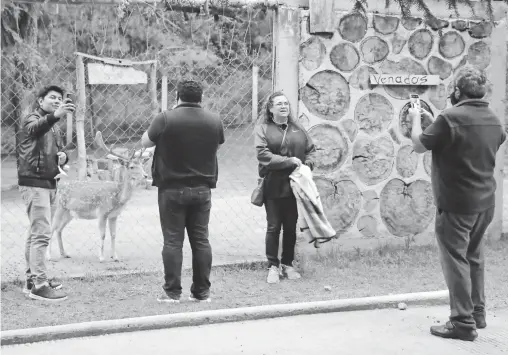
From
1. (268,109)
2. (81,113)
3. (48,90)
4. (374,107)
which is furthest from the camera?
(81,113)

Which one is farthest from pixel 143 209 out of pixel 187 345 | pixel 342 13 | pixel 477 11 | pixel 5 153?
pixel 5 153

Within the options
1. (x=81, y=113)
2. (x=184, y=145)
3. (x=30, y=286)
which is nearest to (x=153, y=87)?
(x=81, y=113)

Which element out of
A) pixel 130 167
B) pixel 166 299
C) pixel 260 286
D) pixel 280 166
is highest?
pixel 280 166

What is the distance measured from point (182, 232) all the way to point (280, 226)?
1.20 metres

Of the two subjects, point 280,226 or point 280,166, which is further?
point 280,226

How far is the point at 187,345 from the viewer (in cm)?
486

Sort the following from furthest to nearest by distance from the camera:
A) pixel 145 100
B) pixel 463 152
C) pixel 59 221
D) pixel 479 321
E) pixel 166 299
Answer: pixel 145 100, pixel 59 221, pixel 166 299, pixel 479 321, pixel 463 152

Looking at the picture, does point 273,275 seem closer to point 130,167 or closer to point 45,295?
point 130,167

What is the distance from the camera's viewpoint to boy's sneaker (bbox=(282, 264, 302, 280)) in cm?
683

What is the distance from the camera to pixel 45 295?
20.0ft

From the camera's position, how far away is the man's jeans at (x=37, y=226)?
601cm

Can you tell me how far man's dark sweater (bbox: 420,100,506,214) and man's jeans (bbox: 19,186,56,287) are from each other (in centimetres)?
308

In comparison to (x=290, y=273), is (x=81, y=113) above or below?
above

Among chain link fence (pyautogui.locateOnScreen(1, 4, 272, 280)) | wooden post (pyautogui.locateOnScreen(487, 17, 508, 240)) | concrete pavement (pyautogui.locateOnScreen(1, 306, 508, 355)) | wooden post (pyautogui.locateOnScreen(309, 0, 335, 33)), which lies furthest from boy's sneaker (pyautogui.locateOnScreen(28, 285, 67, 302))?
wooden post (pyautogui.locateOnScreen(487, 17, 508, 240))
